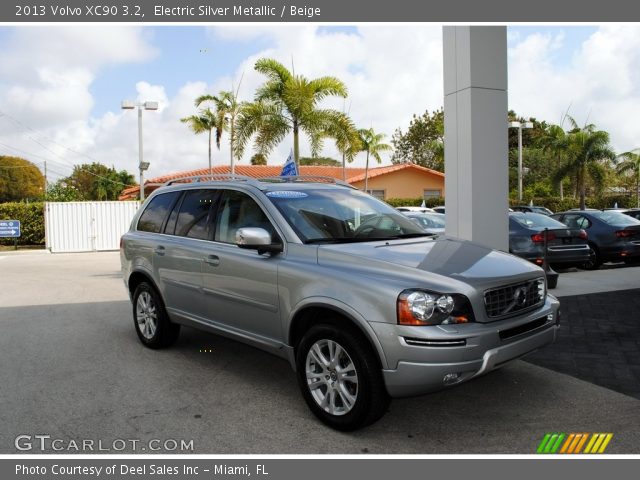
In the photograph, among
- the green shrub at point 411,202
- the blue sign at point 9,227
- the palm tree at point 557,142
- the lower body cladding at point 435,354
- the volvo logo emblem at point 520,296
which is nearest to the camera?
the lower body cladding at point 435,354

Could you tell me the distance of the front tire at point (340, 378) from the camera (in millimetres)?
3783

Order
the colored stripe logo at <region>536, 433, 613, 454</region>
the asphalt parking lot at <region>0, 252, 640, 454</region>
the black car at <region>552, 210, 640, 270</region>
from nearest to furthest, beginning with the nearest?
the colored stripe logo at <region>536, 433, 613, 454</region>
the asphalt parking lot at <region>0, 252, 640, 454</region>
the black car at <region>552, 210, 640, 270</region>

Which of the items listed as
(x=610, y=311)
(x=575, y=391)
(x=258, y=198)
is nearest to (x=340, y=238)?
(x=258, y=198)

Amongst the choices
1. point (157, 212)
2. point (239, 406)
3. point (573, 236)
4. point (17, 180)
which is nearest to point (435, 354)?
point (239, 406)

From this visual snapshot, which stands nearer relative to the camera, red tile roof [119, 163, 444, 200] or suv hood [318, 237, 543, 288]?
suv hood [318, 237, 543, 288]

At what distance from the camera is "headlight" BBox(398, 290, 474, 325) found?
3.67 metres

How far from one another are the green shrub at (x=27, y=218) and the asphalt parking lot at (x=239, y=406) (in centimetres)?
2155

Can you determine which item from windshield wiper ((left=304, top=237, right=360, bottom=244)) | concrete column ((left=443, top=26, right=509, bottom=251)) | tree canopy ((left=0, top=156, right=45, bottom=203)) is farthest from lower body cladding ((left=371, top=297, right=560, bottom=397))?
tree canopy ((left=0, top=156, right=45, bottom=203))

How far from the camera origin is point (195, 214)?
582 cm

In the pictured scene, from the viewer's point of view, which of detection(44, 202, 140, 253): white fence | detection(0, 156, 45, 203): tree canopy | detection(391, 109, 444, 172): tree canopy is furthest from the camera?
detection(0, 156, 45, 203): tree canopy

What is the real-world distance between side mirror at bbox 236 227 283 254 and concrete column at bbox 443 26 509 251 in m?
3.58

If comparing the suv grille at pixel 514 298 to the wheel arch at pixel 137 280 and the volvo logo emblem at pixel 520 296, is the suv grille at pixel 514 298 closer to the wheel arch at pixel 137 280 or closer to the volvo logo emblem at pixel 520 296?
the volvo logo emblem at pixel 520 296

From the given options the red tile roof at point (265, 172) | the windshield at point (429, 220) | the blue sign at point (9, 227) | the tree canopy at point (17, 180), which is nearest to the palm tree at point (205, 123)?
the red tile roof at point (265, 172)

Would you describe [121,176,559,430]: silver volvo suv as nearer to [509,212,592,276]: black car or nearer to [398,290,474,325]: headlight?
[398,290,474,325]: headlight
